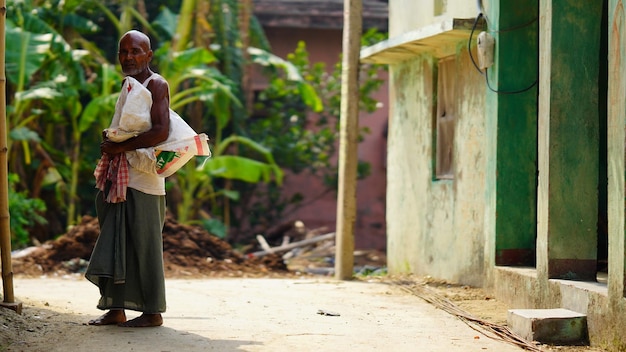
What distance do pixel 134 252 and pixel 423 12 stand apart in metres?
5.51

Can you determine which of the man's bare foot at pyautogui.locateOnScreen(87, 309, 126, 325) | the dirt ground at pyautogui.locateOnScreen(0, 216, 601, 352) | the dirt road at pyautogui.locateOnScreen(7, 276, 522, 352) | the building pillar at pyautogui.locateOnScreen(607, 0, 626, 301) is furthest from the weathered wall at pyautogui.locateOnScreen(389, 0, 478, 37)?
the man's bare foot at pyautogui.locateOnScreen(87, 309, 126, 325)

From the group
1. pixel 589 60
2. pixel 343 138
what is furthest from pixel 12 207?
pixel 589 60

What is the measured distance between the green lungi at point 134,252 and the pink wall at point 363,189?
11.8 metres

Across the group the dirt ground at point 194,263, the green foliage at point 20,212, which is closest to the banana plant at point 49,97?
the green foliage at point 20,212

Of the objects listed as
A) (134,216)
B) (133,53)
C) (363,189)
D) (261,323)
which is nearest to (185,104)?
(363,189)

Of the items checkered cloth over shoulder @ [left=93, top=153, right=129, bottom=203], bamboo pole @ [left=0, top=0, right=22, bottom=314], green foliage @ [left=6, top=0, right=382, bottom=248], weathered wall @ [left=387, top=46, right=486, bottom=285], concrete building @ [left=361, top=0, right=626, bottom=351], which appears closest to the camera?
checkered cloth over shoulder @ [left=93, top=153, right=129, bottom=203]

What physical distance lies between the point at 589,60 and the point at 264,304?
3059mm

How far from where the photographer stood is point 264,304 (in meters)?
7.89

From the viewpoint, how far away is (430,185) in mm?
10430

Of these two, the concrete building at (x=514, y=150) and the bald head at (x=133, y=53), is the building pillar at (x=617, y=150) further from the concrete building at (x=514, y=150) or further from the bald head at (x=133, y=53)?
the bald head at (x=133, y=53)

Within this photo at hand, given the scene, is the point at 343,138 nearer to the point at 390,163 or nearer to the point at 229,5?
the point at 390,163

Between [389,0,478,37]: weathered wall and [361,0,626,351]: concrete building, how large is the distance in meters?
0.02

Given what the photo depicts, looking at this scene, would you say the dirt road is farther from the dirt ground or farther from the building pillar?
the building pillar

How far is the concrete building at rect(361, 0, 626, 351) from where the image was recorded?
21.1 ft
